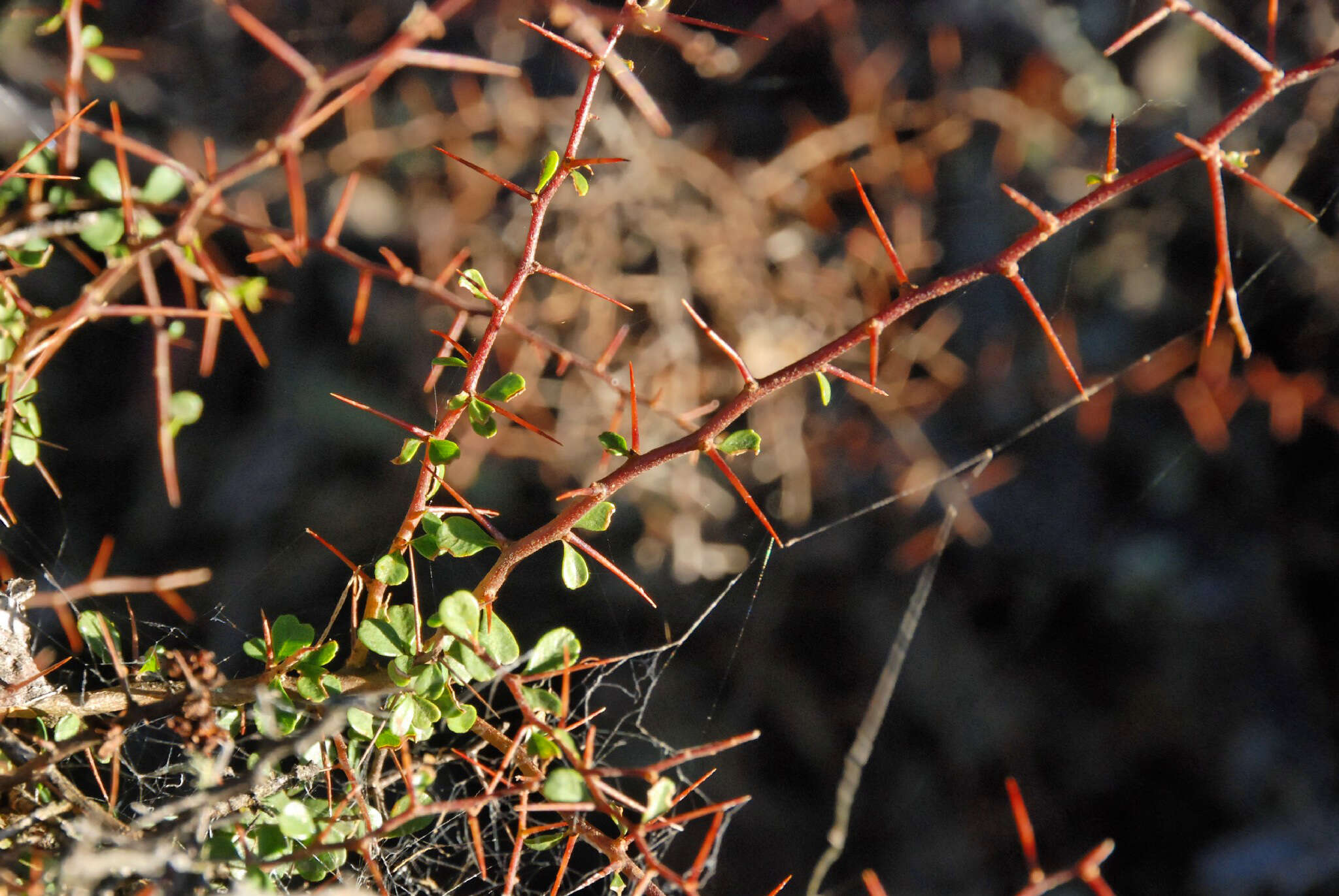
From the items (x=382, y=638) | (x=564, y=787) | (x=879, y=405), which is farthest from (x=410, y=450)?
(x=879, y=405)

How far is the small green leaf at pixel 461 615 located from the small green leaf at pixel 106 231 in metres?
0.46

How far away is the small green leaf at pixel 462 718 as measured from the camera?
0.55m

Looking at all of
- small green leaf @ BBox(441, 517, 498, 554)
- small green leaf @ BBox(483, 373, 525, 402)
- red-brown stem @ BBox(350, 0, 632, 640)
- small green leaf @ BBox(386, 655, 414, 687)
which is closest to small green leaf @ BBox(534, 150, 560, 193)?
red-brown stem @ BBox(350, 0, 632, 640)

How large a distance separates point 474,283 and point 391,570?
21 cm

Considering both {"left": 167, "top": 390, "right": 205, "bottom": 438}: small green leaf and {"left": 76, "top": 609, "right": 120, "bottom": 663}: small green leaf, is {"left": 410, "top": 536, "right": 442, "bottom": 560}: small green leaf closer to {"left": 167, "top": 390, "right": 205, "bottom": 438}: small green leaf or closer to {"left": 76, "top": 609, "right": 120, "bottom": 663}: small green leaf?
{"left": 76, "top": 609, "right": 120, "bottom": 663}: small green leaf

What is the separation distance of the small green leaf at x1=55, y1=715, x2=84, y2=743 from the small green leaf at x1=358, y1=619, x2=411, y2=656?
0.24 m

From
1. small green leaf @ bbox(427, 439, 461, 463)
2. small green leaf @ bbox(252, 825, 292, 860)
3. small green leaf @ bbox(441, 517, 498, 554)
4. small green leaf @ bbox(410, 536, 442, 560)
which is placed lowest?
small green leaf @ bbox(252, 825, 292, 860)

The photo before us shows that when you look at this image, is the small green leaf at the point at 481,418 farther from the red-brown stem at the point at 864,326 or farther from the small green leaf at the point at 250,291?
the small green leaf at the point at 250,291

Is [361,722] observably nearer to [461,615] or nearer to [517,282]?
[461,615]

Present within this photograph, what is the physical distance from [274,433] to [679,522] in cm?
56

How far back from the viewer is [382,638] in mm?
572

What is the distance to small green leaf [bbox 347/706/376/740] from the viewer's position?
541 mm

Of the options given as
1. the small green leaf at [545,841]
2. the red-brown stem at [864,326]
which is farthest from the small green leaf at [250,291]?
the small green leaf at [545,841]

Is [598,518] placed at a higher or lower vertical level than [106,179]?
lower
